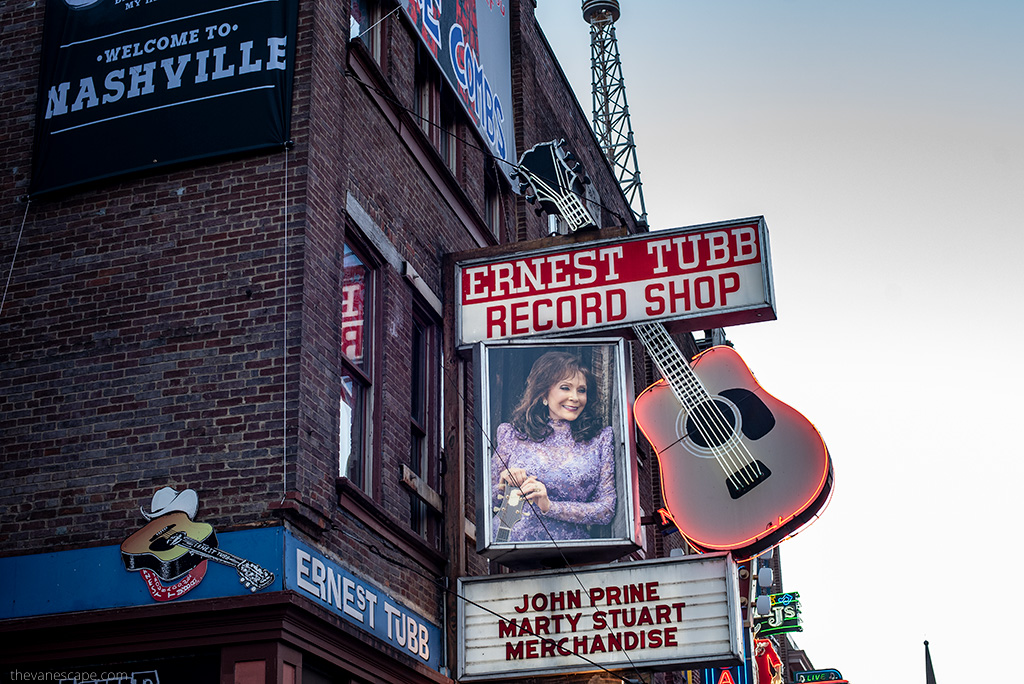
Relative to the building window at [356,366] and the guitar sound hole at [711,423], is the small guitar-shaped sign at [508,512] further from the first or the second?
the guitar sound hole at [711,423]

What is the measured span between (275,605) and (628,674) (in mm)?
4068

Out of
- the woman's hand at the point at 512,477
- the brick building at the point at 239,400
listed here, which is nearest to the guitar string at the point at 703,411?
the woman's hand at the point at 512,477

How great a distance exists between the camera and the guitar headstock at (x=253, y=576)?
9.26 metres

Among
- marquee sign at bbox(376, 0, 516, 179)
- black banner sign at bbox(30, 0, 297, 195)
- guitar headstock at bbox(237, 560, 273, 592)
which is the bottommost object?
guitar headstock at bbox(237, 560, 273, 592)

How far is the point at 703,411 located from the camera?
12.6 meters

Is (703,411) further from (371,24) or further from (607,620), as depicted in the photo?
(371,24)

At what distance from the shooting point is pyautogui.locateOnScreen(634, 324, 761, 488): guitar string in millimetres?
12164

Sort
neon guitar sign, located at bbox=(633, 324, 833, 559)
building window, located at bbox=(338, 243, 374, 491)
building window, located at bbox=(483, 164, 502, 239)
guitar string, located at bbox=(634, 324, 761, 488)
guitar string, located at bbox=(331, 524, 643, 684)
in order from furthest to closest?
building window, located at bbox=(483, 164, 502, 239) → guitar string, located at bbox=(634, 324, 761, 488) → neon guitar sign, located at bbox=(633, 324, 833, 559) → building window, located at bbox=(338, 243, 374, 491) → guitar string, located at bbox=(331, 524, 643, 684)

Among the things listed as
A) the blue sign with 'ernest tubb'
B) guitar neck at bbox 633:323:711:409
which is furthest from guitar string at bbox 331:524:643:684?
guitar neck at bbox 633:323:711:409

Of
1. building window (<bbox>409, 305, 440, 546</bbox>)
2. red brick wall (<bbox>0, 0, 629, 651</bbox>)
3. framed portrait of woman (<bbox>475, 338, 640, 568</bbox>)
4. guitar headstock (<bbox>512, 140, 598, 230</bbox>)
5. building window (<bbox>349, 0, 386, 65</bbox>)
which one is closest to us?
red brick wall (<bbox>0, 0, 629, 651</bbox>)

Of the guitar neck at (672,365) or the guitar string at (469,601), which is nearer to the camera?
the guitar string at (469,601)

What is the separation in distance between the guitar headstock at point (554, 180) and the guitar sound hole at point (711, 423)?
9.08 feet

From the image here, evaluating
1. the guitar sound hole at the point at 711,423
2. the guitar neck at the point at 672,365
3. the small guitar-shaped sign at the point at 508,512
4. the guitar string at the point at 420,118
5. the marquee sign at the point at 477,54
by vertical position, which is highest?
the marquee sign at the point at 477,54

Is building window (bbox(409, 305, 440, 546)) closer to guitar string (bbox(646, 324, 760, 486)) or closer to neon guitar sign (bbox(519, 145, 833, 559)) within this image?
neon guitar sign (bbox(519, 145, 833, 559))
